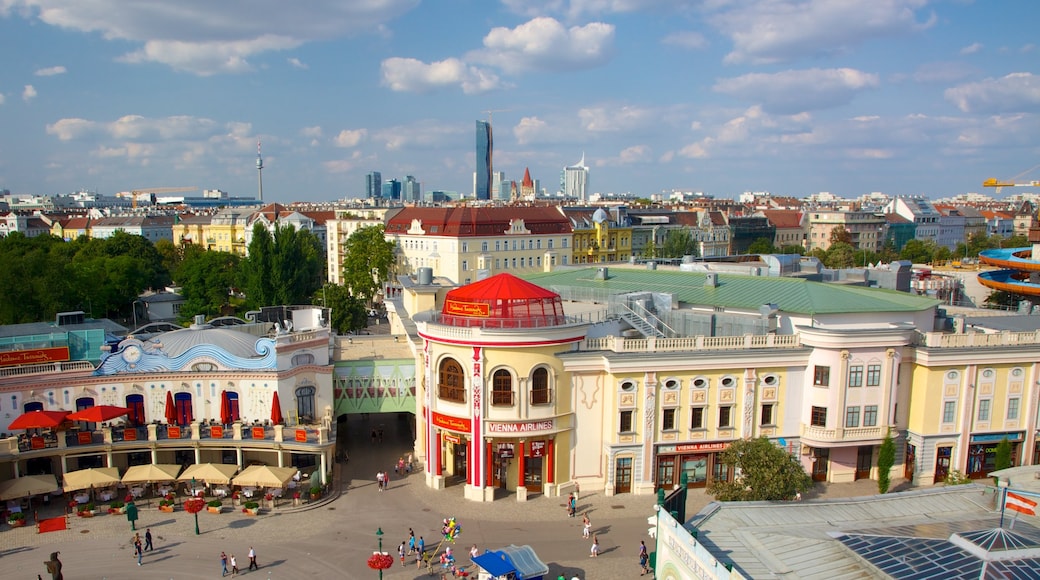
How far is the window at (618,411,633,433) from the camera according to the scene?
3909 centimetres

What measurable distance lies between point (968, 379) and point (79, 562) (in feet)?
142

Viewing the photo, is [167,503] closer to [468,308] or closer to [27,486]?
[27,486]

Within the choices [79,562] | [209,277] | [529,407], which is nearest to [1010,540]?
[529,407]

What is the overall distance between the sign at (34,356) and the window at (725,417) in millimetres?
34667

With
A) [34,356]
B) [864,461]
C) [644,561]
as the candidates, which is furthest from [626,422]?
[34,356]

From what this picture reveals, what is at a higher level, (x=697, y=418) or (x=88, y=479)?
(x=697, y=418)

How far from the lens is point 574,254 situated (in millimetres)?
115500

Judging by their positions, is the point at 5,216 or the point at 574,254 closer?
the point at 574,254

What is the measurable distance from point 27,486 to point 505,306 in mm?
24124

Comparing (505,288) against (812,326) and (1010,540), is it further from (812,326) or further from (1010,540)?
(1010,540)

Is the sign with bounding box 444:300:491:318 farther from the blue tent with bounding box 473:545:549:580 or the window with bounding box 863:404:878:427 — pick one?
the window with bounding box 863:404:878:427

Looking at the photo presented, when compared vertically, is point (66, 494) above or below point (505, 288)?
below

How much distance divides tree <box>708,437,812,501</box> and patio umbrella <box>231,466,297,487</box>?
2074cm

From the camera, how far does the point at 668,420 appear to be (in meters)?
39.5
